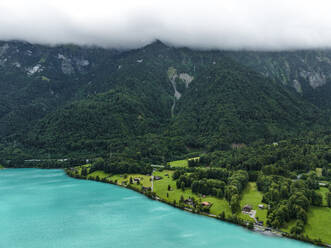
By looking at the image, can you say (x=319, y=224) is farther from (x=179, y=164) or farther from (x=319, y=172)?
(x=179, y=164)

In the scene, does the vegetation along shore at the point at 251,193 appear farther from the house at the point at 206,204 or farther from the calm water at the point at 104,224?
the calm water at the point at 104,224

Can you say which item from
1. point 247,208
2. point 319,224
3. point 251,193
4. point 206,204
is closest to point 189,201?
point 206,204

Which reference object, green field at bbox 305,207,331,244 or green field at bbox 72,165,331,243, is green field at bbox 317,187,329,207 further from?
green field at bbox 305,207,331,244

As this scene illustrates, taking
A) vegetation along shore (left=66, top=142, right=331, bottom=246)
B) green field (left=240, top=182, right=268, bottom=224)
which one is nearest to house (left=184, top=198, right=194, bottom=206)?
vegetation along shore (left=66, top=142, right=331, bottom=246)

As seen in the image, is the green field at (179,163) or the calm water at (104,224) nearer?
the calm water at (104,224)

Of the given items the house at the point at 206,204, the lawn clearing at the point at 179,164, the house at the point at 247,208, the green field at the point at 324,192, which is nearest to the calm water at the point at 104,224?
the house at the point at 206,204

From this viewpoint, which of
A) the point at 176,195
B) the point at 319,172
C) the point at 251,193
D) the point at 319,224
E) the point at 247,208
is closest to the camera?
the point at 319,224

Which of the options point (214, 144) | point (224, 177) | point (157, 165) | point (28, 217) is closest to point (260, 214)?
point (224, 177)
